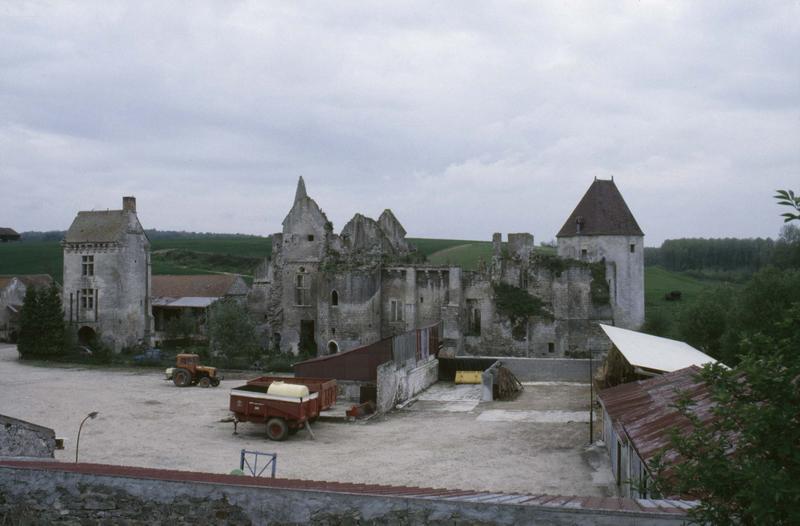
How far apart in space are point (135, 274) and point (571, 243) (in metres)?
29.3

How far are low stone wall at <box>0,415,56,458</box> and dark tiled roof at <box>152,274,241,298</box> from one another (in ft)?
147

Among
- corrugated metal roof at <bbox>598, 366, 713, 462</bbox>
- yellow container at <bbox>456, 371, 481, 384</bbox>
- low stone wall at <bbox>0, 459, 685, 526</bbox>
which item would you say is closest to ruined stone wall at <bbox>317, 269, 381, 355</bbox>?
yellow container at <bbox>456, 371, 481, 384</bbox>

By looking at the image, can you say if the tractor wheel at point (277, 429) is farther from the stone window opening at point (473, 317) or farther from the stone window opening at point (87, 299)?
the stone window opening at point (87, 299)

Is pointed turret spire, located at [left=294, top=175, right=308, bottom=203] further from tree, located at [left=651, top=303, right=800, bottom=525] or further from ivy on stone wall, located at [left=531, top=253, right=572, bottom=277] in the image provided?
tree, located at [left=651, top=303, right=800, bottom=525]

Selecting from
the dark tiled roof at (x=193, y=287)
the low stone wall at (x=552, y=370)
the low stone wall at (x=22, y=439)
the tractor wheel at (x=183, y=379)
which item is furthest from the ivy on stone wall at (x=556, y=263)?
the low stone wall at (x=22, y=439)

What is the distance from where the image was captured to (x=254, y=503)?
29.3ft

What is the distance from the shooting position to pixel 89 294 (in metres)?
49.0

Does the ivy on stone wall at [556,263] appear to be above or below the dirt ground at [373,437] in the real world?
above

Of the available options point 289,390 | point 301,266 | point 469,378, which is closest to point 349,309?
point 301,266

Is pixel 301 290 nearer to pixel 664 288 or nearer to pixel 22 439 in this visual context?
pixel 22 439

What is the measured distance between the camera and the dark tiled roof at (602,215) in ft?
148

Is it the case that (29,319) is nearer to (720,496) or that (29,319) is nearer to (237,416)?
(237,416)

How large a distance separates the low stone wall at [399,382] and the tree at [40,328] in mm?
24804

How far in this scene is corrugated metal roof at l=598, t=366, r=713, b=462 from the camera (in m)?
13.8
